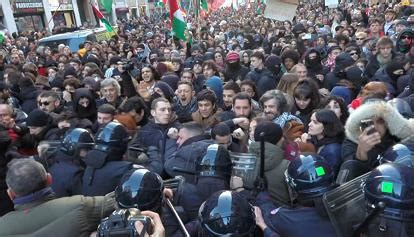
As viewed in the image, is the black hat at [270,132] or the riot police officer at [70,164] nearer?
the black hat at [270,132]

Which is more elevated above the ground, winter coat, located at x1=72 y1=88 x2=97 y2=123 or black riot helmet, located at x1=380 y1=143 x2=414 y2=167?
black riot helmet, located at x1=380 y1=143 x2=414 y2=167

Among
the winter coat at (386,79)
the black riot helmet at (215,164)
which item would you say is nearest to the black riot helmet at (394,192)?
the black riot helmet at (215,164)

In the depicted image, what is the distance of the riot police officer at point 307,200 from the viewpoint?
7.57ft

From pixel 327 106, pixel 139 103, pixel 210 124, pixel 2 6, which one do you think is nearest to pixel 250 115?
pixel 210 124

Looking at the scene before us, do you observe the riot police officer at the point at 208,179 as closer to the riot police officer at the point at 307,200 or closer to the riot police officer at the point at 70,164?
the riot police officer at the point at 307,200

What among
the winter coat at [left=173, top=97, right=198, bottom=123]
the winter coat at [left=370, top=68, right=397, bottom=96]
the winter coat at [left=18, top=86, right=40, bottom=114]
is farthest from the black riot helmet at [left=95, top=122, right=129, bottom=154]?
the winter coat at [left=18, top=86, right=40, bottom=114]

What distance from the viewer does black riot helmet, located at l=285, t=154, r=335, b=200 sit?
2.30m

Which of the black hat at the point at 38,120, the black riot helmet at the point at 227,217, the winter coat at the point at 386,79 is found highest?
the black riot helmet at the point at 227,217

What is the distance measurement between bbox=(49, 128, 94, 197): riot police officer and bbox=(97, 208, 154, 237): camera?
4.79 ft

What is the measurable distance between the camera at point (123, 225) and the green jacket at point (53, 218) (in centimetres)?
61

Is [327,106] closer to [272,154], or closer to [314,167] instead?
[272,154]

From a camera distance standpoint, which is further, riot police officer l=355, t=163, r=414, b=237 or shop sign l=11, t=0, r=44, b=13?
shop sign l=11, t=0, r=44, b=13

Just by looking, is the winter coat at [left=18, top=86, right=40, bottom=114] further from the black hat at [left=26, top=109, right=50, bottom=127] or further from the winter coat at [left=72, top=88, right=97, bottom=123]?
the black hat at [left=26, top=109, right=50, bottom=127]

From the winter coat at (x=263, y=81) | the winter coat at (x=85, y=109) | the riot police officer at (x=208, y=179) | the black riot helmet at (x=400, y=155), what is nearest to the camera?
the black riot helmet at (x=400, y=155)
